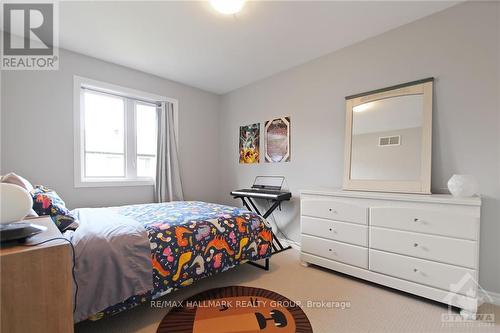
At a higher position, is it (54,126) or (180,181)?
(54,126)

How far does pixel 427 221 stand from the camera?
1.86 metres

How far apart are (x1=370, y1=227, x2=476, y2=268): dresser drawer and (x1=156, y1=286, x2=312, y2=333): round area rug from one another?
3.18 ft

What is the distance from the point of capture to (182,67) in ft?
10.7

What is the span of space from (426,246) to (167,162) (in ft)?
10.8

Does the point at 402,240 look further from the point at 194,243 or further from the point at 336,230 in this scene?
the point at 194,243

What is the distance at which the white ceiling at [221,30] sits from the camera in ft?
6.84

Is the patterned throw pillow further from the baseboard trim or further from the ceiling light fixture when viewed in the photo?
the baseboard trim

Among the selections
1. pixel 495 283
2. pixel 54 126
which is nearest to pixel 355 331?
pixel 495 283

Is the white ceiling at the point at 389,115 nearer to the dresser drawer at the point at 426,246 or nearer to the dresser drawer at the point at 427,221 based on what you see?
the dresser drawer at the point at 427,221

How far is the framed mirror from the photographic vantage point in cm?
216

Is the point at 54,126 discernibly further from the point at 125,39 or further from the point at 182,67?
the point at 182,67

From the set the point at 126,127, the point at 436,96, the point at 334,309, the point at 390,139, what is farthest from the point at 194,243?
the point at 436,96

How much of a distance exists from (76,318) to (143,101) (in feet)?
9.91

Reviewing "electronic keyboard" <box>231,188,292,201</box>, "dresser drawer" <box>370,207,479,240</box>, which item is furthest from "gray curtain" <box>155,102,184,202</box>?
"dresser drawer" <box>370,207,479,240</box>
